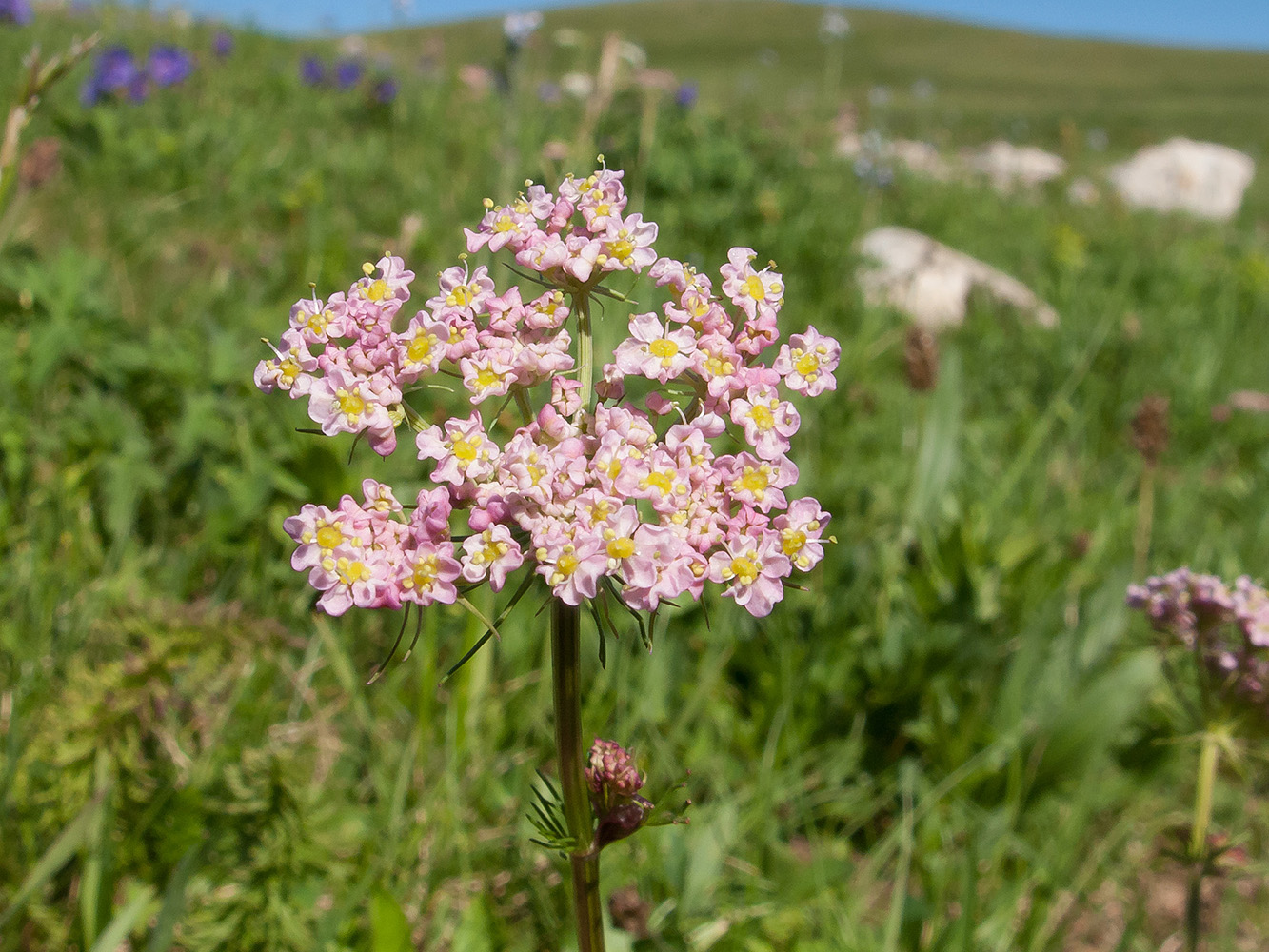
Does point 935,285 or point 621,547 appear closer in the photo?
point 621,547

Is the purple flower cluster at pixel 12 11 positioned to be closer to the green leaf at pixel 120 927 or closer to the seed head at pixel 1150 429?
the green leaf at pixel 120 927

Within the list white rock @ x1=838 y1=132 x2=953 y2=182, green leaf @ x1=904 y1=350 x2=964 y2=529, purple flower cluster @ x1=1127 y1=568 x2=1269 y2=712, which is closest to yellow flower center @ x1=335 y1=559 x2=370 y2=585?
purple flower cluster @ x1=1127 y1=568 x2=1269 y2=712

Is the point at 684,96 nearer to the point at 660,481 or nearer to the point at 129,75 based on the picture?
the point at 129,75

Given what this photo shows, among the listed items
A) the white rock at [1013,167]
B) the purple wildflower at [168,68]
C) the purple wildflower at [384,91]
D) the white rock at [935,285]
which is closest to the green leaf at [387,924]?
the white rock at [935,285]

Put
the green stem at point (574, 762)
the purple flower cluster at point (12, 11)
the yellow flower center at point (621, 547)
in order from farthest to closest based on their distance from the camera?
the purple flower cluster at point (12, 11) < the green stem at point (574, 762) < the yellow flower center at point (621, 547)

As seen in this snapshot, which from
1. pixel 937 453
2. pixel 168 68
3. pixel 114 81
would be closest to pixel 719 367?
pixel 937 453
